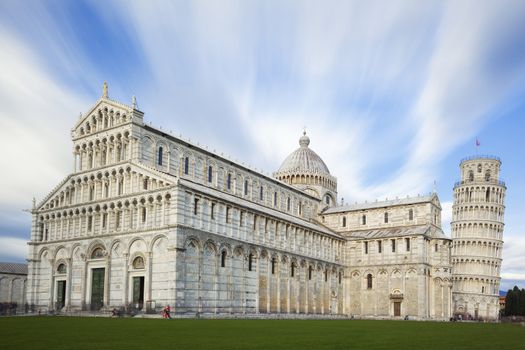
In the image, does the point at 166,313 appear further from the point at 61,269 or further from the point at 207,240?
the point at 61,269

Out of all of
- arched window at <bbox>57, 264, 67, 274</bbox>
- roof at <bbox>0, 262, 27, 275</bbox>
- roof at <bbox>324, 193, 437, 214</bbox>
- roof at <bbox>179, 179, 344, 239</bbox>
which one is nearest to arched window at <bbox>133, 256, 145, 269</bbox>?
roof at <bbox>179, 179, 344, 239</bbox>

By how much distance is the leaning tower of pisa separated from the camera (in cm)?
10550

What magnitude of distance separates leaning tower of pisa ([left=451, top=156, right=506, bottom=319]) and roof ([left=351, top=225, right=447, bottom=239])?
30210 mm

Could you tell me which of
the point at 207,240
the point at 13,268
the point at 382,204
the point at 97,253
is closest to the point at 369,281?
the point at 382,204

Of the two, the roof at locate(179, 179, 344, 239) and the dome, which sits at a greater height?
the dome

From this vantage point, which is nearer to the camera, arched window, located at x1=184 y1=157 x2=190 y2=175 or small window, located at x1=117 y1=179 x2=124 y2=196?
small window, located at x1=117 y1=179 x2=124 y2=196

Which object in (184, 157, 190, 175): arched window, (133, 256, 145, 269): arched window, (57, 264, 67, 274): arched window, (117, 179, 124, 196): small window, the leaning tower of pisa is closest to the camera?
Answer: (133, 256, 145, 269): arched window

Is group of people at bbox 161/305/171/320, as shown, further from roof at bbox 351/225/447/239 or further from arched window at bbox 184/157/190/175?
roof at bbox 351/225/447/239

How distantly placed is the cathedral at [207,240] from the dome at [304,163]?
2.24 metres

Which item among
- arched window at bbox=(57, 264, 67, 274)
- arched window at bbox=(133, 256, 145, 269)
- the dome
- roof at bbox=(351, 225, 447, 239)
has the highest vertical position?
the dome

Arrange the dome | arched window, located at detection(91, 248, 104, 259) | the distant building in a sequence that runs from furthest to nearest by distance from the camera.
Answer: the dome, the distant building, arched window, located at detection(91, 248, 104, 259)

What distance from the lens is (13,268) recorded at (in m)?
81.4

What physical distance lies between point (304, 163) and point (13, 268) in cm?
4518

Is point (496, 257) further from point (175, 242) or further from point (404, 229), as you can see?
point (175, 242)
